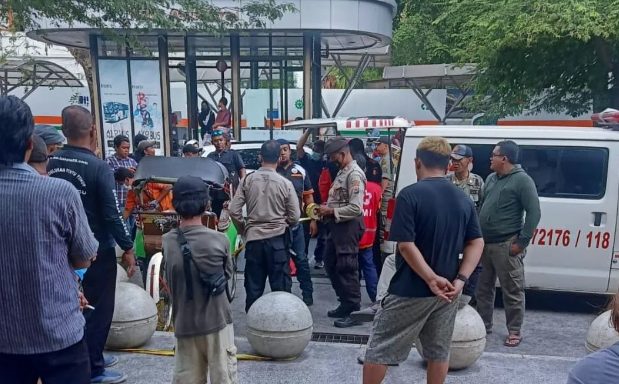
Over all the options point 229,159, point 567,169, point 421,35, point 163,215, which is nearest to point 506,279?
point 567,169

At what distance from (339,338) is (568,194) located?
276cm

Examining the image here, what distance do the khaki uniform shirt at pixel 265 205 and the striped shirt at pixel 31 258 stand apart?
3.04 metres

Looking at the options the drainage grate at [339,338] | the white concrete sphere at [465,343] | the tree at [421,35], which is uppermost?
the tree at [421,35]

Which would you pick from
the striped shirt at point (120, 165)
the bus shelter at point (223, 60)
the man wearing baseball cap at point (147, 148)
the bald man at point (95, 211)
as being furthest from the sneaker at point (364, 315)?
the bus shelter at point (223, 60)

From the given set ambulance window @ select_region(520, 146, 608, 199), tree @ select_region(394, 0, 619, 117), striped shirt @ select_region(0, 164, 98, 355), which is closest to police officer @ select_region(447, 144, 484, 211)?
ambulance window @ select_region(520, 146, 608, 199)

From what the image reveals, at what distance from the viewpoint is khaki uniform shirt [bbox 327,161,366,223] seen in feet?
19.0

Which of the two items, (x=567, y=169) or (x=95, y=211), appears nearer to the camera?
(x=95, y=211)

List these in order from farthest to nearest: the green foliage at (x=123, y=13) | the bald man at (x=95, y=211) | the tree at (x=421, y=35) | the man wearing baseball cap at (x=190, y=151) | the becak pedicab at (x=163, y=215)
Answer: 1. the tree at (x=421, y=35)
2. the man wearing baseball cap at (x=190, y=151)
3. the green foliage at (x=123, y=13)
4. the becak pedicab at (x=163, y=215)
5. the bald man at (x=95, y=211)

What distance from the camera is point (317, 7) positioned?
12500 mm

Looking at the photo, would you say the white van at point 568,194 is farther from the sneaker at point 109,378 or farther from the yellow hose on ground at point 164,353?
the sneaker at point 109,378

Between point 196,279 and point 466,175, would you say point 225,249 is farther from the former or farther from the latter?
point 466,175

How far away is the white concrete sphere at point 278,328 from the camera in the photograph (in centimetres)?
469

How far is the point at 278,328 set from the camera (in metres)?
4.68

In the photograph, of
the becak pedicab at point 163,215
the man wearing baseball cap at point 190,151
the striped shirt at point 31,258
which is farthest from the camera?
the man wearing baseball cap at point 190,151
